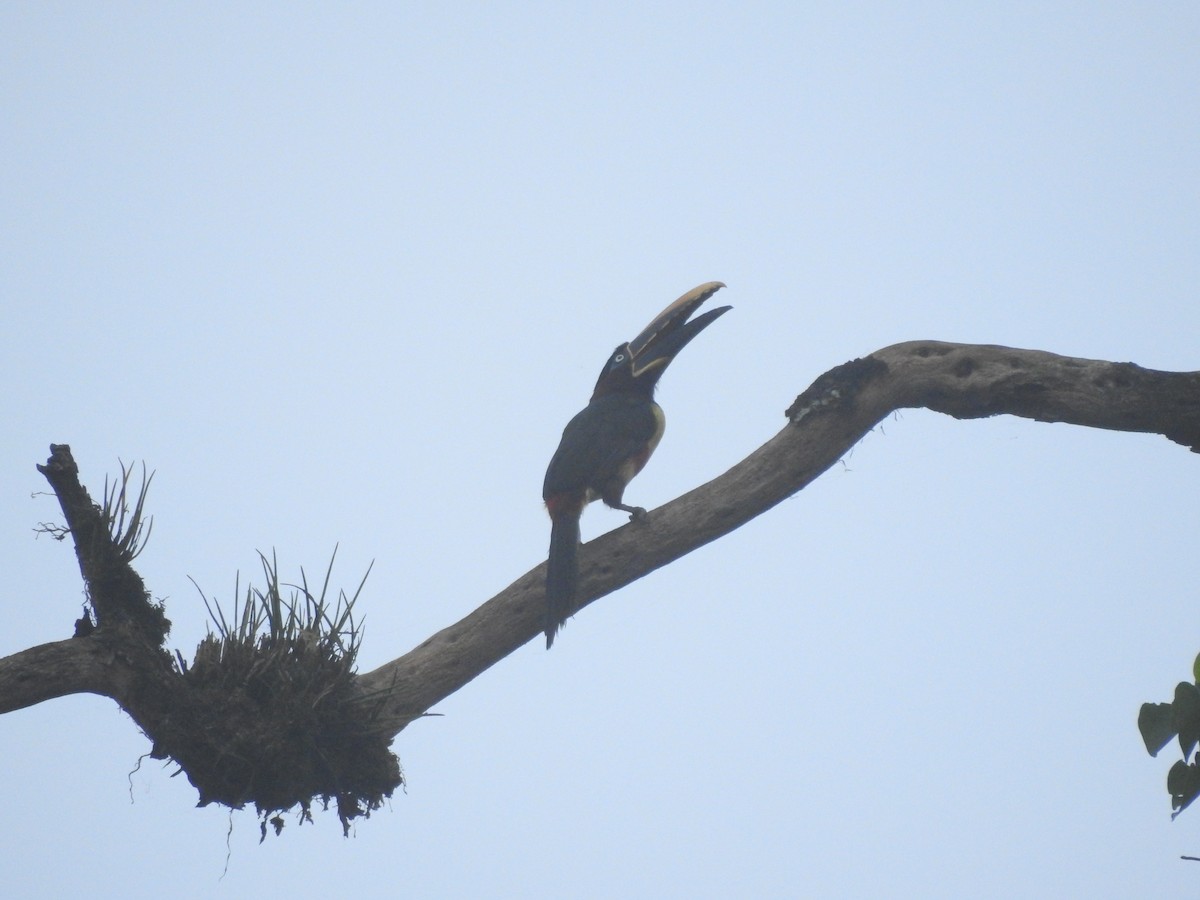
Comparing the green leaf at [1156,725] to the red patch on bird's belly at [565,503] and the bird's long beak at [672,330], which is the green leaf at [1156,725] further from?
the bird's long beak at [672,330]

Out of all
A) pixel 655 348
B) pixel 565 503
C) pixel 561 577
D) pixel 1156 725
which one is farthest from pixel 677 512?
pixel 1156 725

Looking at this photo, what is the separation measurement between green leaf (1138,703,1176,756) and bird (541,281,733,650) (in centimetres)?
258

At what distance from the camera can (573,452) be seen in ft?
20.3

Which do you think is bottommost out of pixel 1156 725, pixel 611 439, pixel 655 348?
pixel 1156 725

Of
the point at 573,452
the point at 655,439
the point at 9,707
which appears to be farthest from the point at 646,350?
the point at 9,707

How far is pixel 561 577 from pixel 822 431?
52.9 inches

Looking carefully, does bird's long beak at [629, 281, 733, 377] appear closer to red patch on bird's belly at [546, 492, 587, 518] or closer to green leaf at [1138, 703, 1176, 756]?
red patch on bird's belly at [546, 492, 587, 518]

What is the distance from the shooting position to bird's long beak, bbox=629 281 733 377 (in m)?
6.67

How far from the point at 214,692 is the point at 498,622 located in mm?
1254

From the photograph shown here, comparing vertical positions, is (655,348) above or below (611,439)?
above

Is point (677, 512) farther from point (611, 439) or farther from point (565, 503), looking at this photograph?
point (611, 439)

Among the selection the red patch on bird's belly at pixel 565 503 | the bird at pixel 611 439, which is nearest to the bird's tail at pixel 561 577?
the bird at pixel 611 439

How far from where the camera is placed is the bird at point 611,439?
5.13m

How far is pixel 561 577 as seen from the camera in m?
5.04
